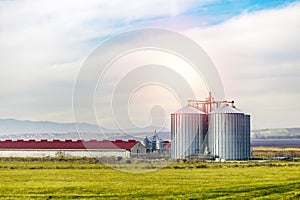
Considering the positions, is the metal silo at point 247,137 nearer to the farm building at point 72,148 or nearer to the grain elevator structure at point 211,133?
the grain elevator structure at point 211,133

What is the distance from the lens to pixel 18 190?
26359 millimetres

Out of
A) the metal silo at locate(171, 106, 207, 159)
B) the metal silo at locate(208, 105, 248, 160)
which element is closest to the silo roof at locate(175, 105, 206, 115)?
the metal silo at locate(171, 106, 207, 159)

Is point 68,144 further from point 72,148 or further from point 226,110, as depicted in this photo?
point 226,110

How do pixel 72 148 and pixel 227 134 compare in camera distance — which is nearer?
pixel 227 134

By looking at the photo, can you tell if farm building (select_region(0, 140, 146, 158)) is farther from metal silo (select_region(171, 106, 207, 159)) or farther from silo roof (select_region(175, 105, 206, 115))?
silo roof (select_region(175, 105, 206, 115))

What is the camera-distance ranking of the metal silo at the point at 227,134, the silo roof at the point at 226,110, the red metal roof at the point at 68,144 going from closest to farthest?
the metal silo at the point at 227,134, the silo roof at the point at 226,110, the red metal roof at the point at 68,144

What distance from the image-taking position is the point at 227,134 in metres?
68.8

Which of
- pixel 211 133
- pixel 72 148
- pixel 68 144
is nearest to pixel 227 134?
pixel 211 133

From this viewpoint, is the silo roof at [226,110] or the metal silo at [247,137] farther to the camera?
the silo roof at [226,110]

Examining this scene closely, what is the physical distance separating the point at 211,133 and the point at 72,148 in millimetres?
21899

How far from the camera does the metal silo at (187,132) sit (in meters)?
68.6

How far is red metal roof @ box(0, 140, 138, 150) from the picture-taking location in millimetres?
77012

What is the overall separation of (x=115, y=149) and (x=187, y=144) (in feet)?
39.7

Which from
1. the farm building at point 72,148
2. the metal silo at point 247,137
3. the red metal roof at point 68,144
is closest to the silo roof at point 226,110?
the metal silo at point 247,137
